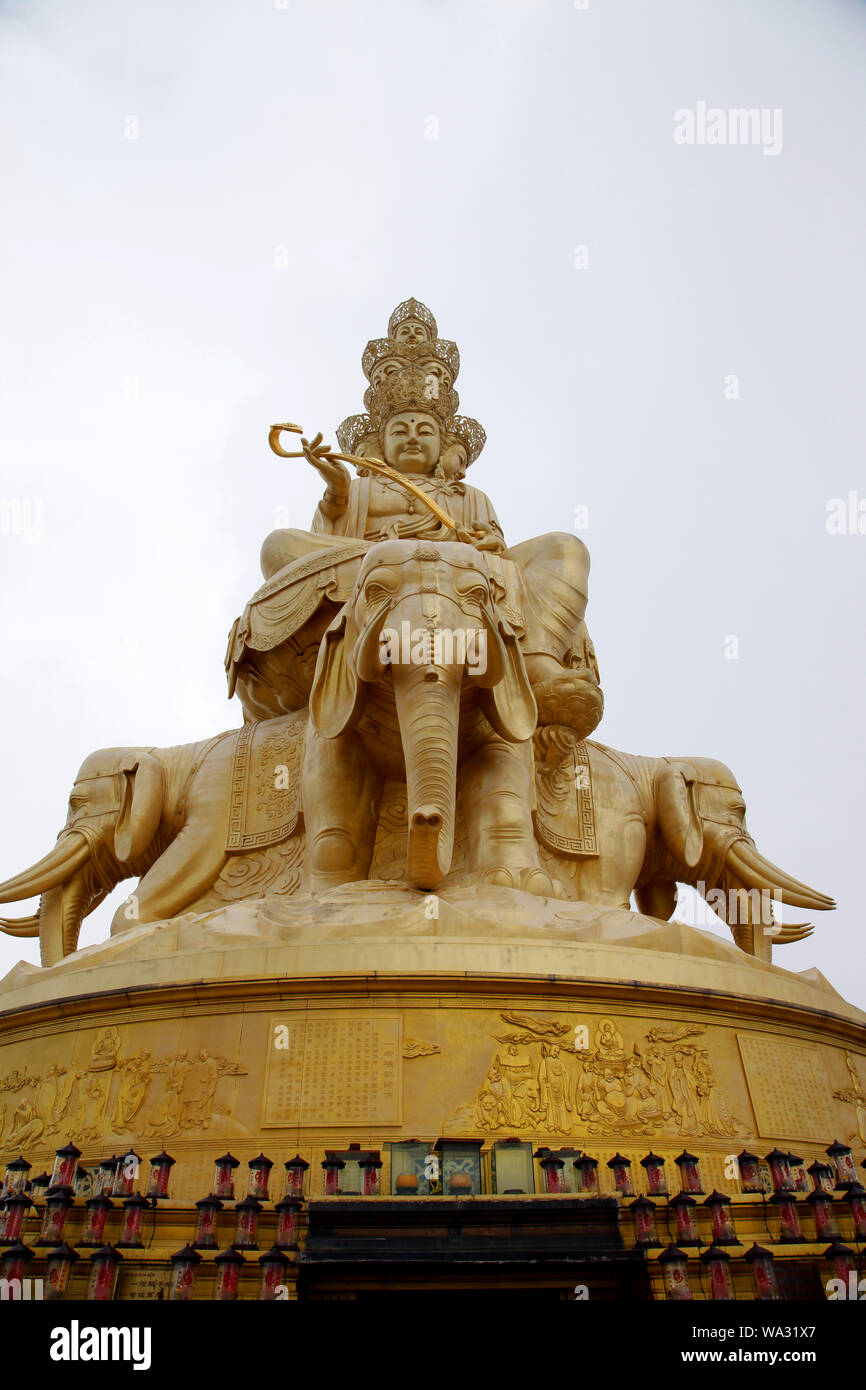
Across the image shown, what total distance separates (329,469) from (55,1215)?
6903 mm

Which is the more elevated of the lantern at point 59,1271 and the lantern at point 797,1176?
the lantern at point 797,1176

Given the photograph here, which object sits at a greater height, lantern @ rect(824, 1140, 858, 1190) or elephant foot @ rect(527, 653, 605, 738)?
elephant foot @ rect(527, 653, 605, 738)

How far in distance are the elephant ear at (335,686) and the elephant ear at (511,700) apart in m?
0.92

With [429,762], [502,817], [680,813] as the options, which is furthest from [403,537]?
[429,762]

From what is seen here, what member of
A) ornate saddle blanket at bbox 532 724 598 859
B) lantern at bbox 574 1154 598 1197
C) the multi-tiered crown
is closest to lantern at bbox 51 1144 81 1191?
lantern at bbox 574 1154 598 1197

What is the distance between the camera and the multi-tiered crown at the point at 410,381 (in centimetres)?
1167

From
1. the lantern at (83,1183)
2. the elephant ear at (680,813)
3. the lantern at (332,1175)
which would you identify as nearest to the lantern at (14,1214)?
the lantern at (83,1183)

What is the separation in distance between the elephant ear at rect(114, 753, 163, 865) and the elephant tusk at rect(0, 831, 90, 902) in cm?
29

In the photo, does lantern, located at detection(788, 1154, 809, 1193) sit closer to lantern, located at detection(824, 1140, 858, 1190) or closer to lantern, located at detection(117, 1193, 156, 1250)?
lantern, located at detection(824, 1140, 858, 1190)

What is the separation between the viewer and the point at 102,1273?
13.6 feet

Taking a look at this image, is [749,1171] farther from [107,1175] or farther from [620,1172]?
[107,1175]

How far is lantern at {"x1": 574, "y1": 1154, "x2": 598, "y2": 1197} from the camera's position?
4578 millimetres

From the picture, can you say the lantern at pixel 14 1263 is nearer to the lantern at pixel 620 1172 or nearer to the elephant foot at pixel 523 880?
the lantern at pixel 620 1172

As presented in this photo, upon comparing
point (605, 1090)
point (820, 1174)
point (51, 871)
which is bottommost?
point (820, 1174)
